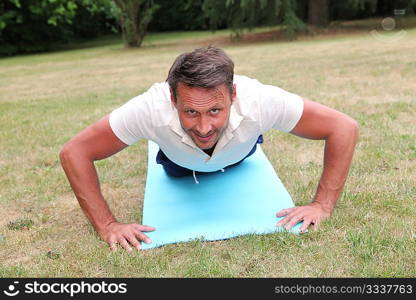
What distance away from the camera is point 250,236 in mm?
2789

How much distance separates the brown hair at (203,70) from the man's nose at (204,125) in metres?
0.18

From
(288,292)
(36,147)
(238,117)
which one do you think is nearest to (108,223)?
(238,117)

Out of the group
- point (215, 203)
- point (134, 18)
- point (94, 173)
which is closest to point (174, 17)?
point (134, 18)

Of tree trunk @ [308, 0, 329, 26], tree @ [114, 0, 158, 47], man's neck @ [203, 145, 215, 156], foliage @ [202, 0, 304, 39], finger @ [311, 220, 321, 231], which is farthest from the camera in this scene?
tree trunk @ [308, 0, 329, 26]

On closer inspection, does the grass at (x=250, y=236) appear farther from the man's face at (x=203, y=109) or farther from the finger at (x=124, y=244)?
the man's face at (x=203, y=109)

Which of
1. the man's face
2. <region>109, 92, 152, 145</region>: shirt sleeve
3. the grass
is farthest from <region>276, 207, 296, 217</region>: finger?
<region>109, 92, 152, 145</region>: shirt sleeve

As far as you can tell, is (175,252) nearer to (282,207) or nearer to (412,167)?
(282,207)

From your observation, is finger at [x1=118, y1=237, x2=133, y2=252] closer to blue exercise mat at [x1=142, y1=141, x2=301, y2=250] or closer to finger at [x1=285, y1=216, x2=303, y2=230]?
blue exercise mat at [x1=142, y1=141, x2=301, y2=250]

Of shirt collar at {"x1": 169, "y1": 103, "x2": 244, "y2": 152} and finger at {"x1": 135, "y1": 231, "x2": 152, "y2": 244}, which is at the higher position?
shirt collar at {"x1": 169, "y1": 103, "x2": 244, "y2": 152}

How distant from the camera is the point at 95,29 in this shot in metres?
32.0

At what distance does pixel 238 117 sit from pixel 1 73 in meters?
13.5

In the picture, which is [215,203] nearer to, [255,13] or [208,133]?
[208,133]

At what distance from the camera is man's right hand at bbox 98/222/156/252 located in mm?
2799

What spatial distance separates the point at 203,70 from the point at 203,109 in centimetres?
19
